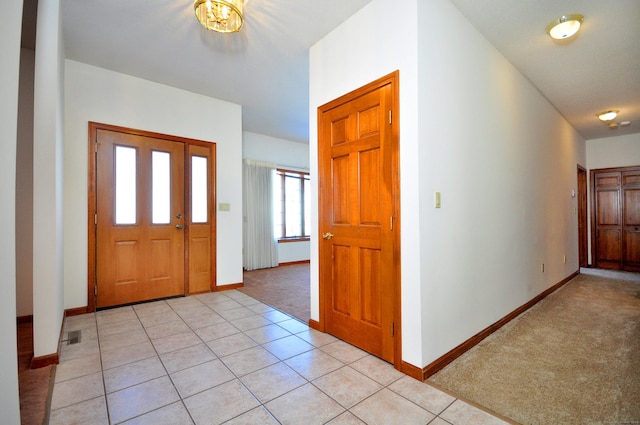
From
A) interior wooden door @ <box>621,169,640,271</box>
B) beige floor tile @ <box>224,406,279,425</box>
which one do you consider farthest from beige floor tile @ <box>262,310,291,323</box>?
interior wooden door @ <box>621,169,640,271</box>

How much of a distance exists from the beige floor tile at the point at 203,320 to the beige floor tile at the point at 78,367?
2.68ft

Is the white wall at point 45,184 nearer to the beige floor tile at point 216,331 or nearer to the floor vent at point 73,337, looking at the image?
the floor vent at point 73,337

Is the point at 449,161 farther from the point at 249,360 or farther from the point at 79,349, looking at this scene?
the point at 79,349

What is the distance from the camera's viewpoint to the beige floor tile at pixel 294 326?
2781mm

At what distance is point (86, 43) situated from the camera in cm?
289

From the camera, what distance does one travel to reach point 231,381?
190cm

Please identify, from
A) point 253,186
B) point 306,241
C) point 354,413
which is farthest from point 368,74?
point 306,241

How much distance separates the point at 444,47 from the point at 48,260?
3.44 m

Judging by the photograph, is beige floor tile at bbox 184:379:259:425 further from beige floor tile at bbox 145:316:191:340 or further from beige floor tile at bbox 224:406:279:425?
beige floor tile at bbox 145:316:191:340

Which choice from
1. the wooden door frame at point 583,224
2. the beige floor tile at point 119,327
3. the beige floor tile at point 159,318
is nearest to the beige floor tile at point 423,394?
the beige floor tile at point 159,318

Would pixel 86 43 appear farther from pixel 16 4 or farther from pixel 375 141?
pixel 375 141

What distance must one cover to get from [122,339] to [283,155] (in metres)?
4.84

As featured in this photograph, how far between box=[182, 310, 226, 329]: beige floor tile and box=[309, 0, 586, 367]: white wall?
43.1 inches

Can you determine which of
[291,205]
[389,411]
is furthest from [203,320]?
[291,205]
